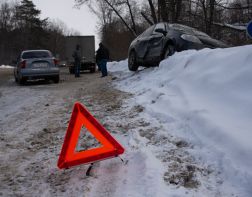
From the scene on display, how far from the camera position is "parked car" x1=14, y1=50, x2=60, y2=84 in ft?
51.9

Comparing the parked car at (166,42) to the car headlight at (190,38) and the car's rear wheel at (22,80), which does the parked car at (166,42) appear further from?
the car's rear wheel at (22,80)

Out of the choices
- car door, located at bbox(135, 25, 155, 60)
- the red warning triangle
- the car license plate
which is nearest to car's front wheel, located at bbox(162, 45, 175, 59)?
car door, located at bbox(135, 25, 155, 60)

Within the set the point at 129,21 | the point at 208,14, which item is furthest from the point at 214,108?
the point at 129,21

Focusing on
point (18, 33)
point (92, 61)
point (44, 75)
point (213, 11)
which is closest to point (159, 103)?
point (44, 75)

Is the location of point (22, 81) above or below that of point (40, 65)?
below

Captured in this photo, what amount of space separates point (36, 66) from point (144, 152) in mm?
12151

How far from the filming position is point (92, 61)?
2777cm

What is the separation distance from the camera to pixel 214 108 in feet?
17.8

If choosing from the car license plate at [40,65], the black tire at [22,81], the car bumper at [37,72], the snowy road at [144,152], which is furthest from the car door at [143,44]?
the snowy road at [144,152]

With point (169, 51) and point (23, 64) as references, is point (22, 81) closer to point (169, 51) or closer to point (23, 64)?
point (23, 64)

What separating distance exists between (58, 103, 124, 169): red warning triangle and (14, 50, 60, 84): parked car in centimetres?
1193

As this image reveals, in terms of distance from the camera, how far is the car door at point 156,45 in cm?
1255

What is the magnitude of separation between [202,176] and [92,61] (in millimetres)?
24327

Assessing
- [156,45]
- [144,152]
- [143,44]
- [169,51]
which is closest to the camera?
[144,152]
